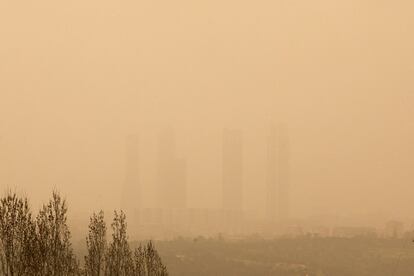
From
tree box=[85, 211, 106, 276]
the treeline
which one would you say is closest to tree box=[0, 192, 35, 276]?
the treeline

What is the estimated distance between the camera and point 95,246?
48.1ft

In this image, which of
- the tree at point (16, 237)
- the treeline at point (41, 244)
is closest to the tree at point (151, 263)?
the treeline at point (41, 244)

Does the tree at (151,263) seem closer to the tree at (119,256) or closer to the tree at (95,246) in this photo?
the tree at (119,256)

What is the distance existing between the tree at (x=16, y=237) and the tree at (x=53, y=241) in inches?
10.7

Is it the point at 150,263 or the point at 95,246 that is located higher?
the point at 95,246

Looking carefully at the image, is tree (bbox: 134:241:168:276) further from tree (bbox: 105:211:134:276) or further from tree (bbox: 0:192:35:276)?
tree (bbox: 0:192:35:276)

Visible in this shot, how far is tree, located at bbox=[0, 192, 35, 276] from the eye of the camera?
11930 mm

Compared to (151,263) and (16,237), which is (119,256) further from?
(16,237)

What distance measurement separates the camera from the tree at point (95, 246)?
14.4 meters

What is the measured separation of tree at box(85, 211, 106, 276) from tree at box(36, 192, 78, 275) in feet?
3.63

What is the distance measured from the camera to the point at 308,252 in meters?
67.9

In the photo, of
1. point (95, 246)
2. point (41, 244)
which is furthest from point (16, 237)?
point (95, 246)

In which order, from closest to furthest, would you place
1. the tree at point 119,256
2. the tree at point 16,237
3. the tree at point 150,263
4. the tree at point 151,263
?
1. the tree at point 16,237
2. the tree at point 151,263
3. the tree at point 150,263
4. the tree at point 119,256

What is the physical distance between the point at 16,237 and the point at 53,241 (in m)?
0.93
